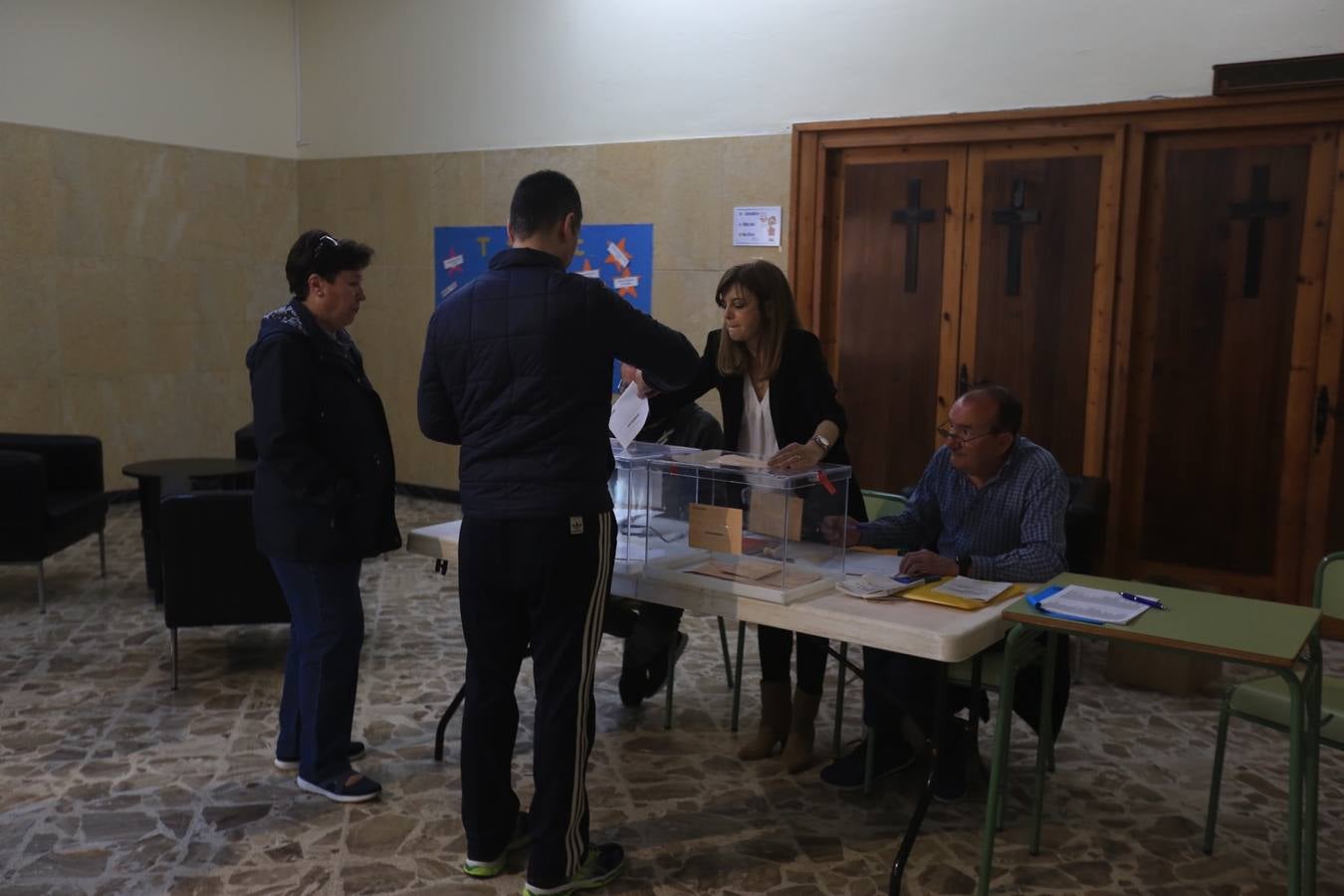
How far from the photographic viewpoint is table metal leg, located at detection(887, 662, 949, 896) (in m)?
2.82

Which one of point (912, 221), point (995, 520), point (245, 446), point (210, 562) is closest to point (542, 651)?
point (995, 520)

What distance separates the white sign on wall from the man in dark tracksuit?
372cm

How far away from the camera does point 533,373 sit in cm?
254

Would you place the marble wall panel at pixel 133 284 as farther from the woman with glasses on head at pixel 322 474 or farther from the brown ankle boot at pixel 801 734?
the brown ankle boot at pixel 801 734

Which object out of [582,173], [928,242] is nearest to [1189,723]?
[928,242]

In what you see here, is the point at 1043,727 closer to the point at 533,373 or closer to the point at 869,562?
the point at 869,562

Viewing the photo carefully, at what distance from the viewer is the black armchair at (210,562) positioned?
4207 millimetres

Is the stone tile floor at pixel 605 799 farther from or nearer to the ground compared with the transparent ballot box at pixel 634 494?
nearer to the ground

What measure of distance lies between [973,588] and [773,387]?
88cm

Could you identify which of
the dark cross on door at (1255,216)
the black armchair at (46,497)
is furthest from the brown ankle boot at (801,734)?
the black armchair at (46,497)

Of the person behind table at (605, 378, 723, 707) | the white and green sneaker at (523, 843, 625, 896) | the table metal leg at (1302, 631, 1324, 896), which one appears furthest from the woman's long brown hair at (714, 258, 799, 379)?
the table metal leg at (1302, 631, 1324, 896)

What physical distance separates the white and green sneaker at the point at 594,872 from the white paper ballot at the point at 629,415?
1.08 meters

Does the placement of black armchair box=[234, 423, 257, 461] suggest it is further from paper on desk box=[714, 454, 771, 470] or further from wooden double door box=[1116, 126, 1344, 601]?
wooden double door box=[1116, 126, 1344, 601]

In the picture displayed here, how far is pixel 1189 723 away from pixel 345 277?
3237 millimetres
